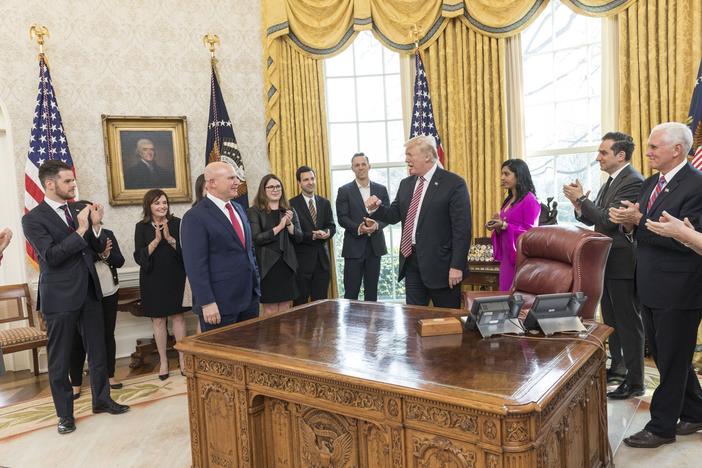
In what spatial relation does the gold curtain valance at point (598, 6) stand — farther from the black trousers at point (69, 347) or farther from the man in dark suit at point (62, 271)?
the black trousers at point (69, 347)

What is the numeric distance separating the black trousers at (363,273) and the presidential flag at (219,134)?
1.52m

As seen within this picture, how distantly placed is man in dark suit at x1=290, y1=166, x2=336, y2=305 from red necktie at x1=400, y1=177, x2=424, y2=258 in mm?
1351

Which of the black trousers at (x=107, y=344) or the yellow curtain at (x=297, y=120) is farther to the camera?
the yellow curtain at (x=297, y=120)

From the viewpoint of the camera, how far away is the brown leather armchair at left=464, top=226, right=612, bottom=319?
3.06 meters

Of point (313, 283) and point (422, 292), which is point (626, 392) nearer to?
point (422, 292)

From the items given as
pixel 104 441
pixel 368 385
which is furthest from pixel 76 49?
pixel 368 385

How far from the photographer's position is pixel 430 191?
3.62 m

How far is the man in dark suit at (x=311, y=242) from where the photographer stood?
5.03 metres

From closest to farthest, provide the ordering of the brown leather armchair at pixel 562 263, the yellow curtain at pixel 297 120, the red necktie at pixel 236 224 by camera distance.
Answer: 1. the brown leather armchair at pixel 562 263
2. the red necktie at pixel 236 224
3. the yellow curtain at pixel 297 120

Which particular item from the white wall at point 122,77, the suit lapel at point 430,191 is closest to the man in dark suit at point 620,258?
the suit lapel at point 430,191

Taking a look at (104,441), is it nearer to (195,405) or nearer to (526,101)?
(195,405)

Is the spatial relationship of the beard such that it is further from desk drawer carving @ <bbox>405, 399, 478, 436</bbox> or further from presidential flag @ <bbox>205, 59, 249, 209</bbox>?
desk drawer carving @ <bbox>405, 399, 478, 436</bbox>

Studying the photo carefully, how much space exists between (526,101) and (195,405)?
4488 mm

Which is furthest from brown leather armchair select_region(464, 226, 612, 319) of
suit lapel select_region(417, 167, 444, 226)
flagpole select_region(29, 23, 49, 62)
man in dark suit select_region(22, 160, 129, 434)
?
flagpole select_region(29, 23, 49, 62)
